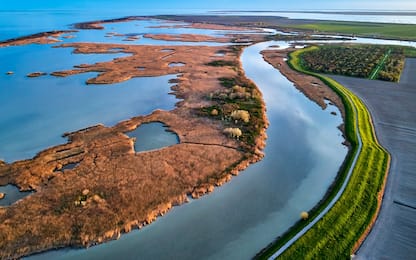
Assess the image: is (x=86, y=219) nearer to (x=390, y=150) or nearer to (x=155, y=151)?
(x=155, y=151)

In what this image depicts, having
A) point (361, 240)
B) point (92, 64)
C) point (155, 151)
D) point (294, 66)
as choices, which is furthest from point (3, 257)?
point (294, 66)

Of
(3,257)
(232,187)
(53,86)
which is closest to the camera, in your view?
(3,257)

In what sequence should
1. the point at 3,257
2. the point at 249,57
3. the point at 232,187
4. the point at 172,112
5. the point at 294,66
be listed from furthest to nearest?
the point at 249,57
the point at 294,66
the point at 172,112
the point at 232,187
the point at 3,257

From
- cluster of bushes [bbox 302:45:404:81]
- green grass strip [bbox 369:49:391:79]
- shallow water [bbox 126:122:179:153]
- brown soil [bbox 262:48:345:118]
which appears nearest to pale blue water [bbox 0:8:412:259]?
shallow water [bbox 126:122:179:153]

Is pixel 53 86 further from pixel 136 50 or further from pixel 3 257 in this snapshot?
pixel 3 257

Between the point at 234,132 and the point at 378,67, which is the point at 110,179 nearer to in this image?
the point at 234,132

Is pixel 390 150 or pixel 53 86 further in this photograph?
pixel 53 86

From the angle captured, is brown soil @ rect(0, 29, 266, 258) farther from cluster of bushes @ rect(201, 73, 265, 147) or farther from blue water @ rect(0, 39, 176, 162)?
blue water @ rect(0, 39, 176, 162)
